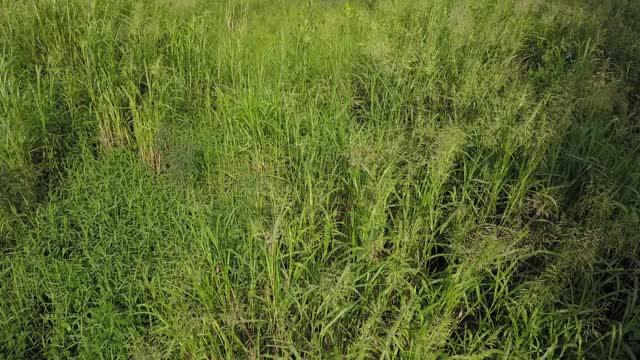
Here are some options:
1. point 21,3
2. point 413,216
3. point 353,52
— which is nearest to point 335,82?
point 353,52

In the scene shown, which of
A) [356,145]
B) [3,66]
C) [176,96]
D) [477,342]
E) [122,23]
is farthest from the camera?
[122,23]

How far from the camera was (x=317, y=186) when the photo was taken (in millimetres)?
2238

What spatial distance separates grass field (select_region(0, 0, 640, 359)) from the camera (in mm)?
1767

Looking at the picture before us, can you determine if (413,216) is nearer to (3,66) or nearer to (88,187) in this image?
(88,187)

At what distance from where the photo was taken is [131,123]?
115 inches

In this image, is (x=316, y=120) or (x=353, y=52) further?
(x=353, y=52)

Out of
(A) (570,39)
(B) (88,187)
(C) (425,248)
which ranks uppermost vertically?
(A) (570,39)

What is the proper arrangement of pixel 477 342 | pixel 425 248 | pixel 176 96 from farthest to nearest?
pixel 176 96 → pixel 425 248 → pixel 477 342

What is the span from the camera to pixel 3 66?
279 cm

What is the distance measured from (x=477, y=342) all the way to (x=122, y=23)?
112 inches

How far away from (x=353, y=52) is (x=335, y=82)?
46 cm

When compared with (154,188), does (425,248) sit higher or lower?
higher

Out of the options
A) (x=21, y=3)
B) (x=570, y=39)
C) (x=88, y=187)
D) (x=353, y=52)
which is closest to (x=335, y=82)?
(x=353, y=52)

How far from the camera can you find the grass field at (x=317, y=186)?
1.77m
